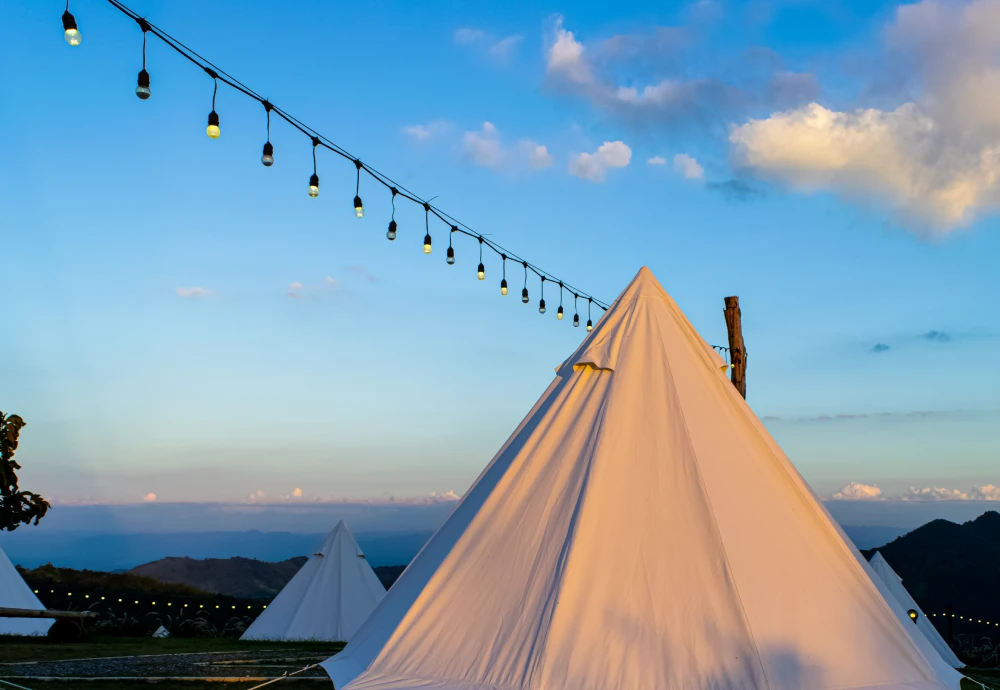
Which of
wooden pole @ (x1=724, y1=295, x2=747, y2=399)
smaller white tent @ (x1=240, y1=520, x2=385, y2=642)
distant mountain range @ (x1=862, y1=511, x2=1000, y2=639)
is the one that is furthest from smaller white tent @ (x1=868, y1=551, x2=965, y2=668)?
distant mountain range @ (x1=862, y1=511, x2=1000, y2=639)

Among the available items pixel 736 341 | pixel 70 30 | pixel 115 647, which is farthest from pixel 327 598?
pixel 70 30

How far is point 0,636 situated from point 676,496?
12735 millimetres

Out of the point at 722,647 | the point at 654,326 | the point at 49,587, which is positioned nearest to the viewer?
the point at 722,647

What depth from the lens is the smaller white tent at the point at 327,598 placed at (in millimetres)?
17344

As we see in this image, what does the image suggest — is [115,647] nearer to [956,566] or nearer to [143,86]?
[143,86]

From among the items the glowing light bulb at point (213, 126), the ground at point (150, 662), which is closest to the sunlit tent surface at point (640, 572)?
the ground at point (150, 662)

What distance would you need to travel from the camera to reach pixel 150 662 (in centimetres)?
989

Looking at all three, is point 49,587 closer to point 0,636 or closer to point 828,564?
point 0,636

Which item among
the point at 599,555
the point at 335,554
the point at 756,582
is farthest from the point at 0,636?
the point at 756,582

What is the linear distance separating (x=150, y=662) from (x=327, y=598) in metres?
8.06

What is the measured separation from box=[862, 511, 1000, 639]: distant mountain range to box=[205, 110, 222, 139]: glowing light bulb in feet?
123

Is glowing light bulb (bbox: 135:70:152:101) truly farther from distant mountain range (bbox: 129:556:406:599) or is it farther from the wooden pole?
distant mountain range (bbox: 129:556:406:599)

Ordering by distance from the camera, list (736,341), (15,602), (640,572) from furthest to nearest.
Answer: (15,602) → (736,341) → (640,572)

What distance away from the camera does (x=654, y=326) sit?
697 centimetres
